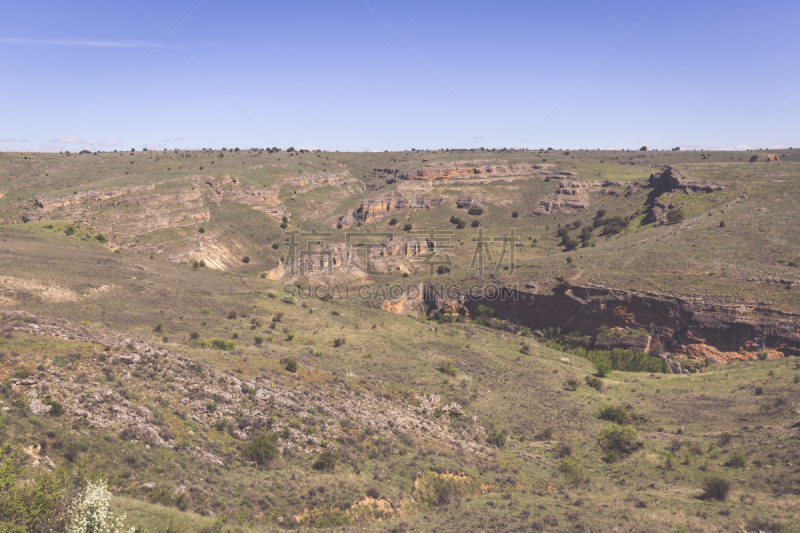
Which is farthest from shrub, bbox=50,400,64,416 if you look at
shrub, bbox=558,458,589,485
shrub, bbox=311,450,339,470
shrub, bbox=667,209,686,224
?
shrub, bbox=667,209,686,224

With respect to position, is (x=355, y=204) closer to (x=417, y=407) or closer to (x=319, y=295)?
(x=319, y=295)

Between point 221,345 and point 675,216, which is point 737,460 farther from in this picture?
point 675,216

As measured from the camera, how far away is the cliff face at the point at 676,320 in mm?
40875

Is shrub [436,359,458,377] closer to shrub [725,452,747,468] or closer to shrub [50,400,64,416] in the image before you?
shrub [725,452,747,468]

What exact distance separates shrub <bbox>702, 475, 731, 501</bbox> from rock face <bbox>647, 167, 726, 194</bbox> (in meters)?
74.7

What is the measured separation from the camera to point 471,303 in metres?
A: 60.5

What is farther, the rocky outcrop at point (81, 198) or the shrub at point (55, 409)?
the rocky outcrop at point (81, 198)

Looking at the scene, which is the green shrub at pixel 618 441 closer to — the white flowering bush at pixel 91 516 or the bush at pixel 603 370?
the bush at pixel 603 370

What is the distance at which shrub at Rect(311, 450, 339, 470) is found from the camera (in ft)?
59.7

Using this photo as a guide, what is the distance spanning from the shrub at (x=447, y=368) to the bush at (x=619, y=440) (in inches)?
472

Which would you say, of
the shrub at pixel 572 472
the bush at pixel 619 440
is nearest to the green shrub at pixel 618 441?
the bush at pixel 619 440

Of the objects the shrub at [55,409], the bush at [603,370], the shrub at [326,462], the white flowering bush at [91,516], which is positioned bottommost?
the bush at [603,370]

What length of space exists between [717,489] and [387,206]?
10162 centimetres

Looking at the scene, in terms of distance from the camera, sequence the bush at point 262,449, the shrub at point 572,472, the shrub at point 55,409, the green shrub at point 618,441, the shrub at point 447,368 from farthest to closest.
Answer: the shrub at point 447,368 < the green shrub at point 618,441 < the shrub at point 572,472 < the bush at point 262,449 < the shrub at point 55,409
